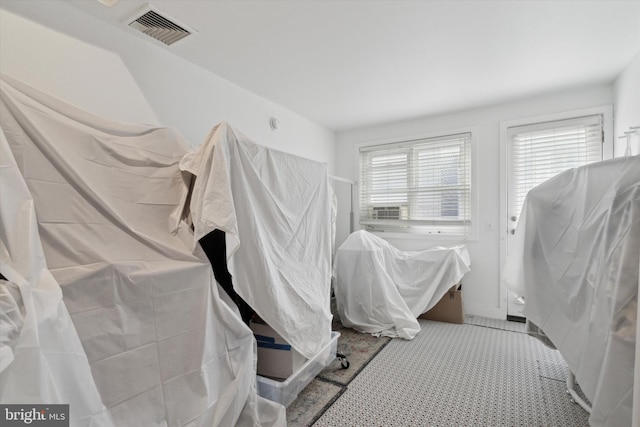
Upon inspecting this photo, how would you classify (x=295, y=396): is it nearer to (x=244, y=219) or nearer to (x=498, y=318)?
(x=244, y=219)

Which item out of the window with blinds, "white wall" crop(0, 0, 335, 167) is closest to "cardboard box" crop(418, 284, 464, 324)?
the window with blinds

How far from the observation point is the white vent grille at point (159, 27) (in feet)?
6.25

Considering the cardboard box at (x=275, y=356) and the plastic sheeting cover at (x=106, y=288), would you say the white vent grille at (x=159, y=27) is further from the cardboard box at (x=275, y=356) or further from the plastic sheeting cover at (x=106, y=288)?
the cardboard box at (x=275, y=356)

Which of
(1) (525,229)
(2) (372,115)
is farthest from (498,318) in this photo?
(2) (372,115)

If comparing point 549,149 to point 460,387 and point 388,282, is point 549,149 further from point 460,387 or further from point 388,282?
point 460,387

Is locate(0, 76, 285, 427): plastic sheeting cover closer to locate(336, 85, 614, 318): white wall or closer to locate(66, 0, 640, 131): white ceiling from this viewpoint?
locate(66, 0, 640, 131): white ceiling

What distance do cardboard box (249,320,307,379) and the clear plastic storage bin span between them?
52 mm

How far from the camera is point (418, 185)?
3.87 metres

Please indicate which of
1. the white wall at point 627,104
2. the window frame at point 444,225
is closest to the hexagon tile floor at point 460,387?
the window frame at point 444,225

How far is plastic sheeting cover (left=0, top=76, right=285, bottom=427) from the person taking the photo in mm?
929

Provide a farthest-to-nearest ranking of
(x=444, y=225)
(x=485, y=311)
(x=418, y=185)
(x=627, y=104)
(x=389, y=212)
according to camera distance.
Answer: (x=389, y=212), (x=418, y=185), (x=444, y=225), (x=485, y=311), (x=627, y=104)

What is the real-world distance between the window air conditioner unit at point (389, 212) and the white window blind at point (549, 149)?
1.19 m

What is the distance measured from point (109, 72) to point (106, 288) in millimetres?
1563

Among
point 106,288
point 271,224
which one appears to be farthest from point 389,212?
point 106,288
